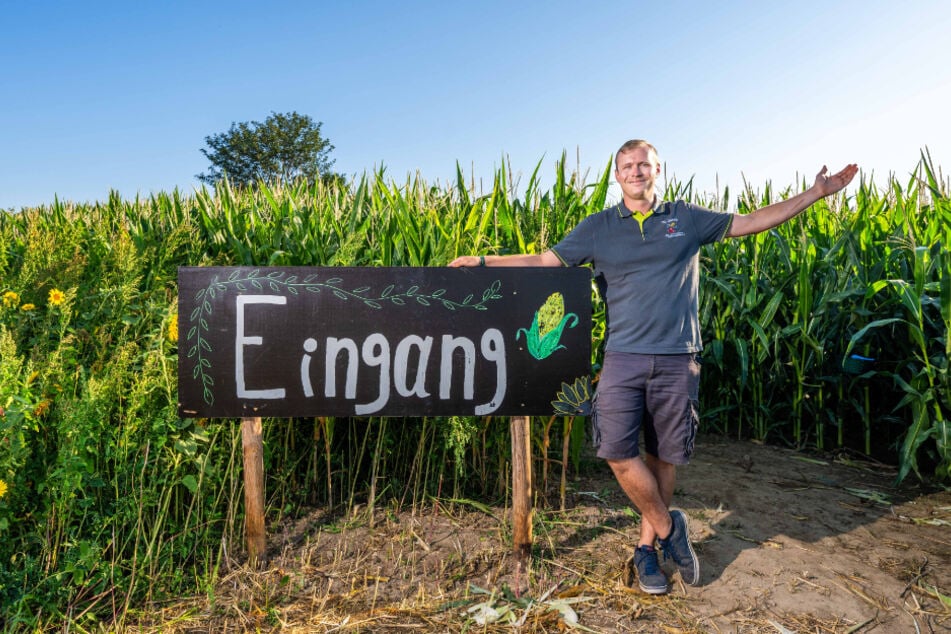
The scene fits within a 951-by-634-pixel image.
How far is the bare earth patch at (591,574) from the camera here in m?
2.30

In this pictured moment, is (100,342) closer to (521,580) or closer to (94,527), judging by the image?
(94,527)

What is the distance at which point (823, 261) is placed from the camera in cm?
410

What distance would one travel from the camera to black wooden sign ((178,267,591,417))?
8.24 feet

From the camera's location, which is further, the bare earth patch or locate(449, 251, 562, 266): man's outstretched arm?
locate(449, 251, 562, 266): man's outstretched arm

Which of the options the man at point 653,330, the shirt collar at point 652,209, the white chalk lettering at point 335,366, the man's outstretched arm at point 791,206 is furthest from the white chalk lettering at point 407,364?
the man's outstretched arm at point 791,206

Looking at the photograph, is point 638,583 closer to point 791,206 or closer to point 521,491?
point 521,491

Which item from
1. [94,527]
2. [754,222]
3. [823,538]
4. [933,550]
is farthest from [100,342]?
[933,550]

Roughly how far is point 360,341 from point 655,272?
1.14m

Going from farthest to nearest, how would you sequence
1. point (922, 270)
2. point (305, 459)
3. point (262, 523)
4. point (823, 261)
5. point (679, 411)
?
1. point (823, 261)
2. point (922, 270)
3. point (305, 459)
4. point (262, 523)
5. point (679, 411)

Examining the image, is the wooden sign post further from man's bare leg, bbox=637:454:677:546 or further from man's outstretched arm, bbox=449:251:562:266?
man's bare leg, bbox=637:454:677:546

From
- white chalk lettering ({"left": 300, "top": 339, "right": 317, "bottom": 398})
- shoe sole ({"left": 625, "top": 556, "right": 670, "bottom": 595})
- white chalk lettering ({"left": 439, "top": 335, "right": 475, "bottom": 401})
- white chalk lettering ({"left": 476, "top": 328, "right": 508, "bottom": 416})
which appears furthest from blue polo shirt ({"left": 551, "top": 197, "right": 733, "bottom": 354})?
white chalk lettering ({"left": 300, "top": 339, "right": 317, "bottom": 398})

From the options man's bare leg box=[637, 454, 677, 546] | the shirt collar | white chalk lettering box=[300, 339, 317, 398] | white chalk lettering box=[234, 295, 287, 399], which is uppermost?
the shirt collar

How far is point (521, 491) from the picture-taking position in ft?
8.54

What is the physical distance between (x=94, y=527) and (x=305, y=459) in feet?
3.10
